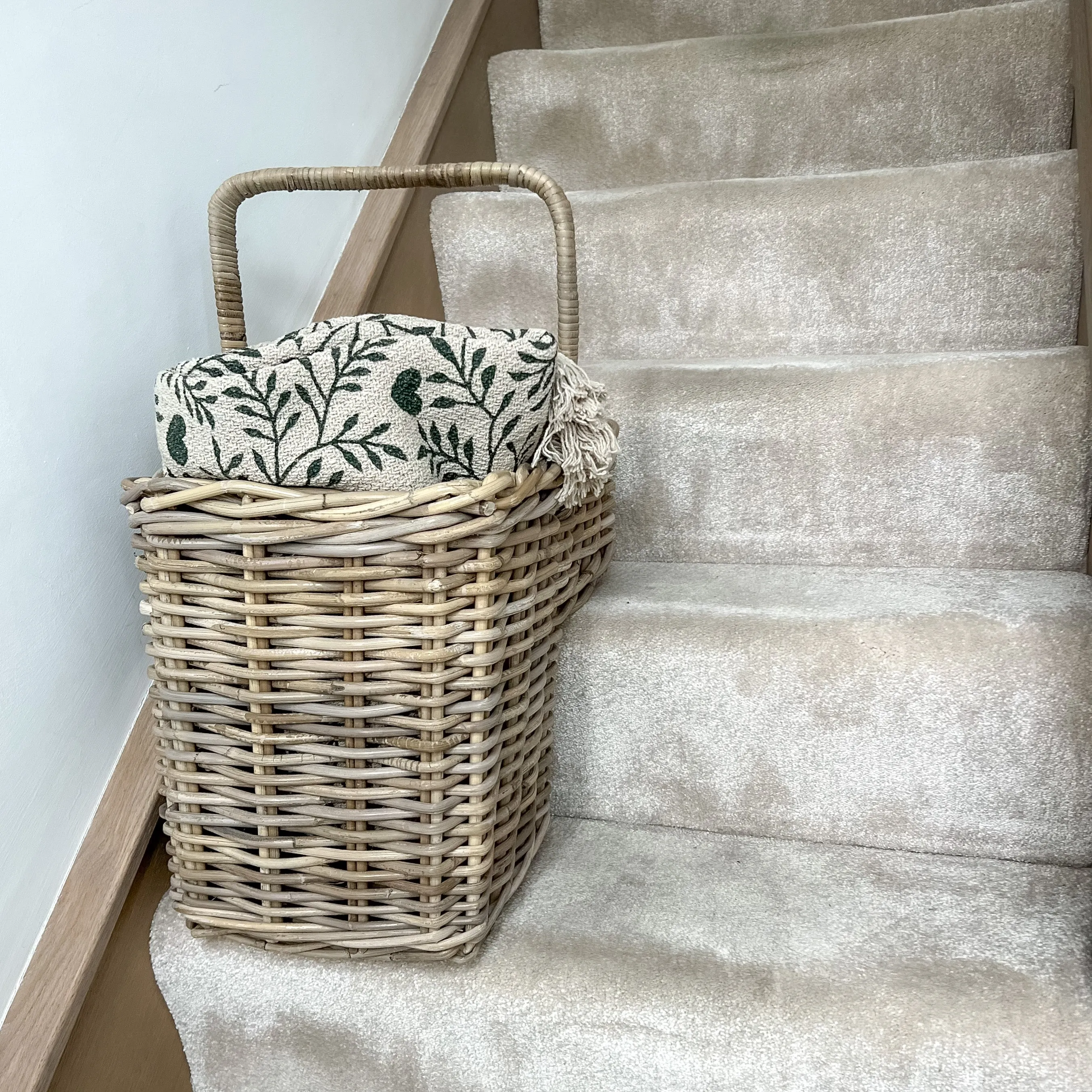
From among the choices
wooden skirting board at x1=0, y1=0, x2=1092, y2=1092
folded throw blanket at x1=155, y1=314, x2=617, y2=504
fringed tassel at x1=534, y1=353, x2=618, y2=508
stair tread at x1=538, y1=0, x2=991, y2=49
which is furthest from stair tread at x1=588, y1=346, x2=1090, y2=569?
stair tread at x1=538, y1=0, x2=991, y2=49

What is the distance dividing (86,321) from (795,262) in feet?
2.38

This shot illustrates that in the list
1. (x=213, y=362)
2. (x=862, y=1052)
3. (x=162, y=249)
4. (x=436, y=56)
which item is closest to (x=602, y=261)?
(x=436, y=56)

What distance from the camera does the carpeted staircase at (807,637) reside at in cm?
62

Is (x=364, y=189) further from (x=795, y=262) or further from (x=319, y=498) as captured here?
(x=795, y=262)

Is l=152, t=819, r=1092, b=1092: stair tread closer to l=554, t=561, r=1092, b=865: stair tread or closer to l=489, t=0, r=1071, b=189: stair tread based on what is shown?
l=554, t=561, r=1092, b=865: stair tread

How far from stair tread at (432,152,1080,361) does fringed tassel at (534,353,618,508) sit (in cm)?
42

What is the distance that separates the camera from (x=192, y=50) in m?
0.82

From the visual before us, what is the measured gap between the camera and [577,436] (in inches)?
26.0

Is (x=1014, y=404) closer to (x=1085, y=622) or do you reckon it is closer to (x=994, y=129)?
(x=1085, y=622)

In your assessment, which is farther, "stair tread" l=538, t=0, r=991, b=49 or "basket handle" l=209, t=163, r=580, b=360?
"stair tread" l=538, t=0, r=991, b=49

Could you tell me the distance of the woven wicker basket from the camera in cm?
57

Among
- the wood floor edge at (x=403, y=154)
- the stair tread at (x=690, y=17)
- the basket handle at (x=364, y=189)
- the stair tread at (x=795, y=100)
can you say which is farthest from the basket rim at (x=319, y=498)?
the stair tread at (x=690, y=17)

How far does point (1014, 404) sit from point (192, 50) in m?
0.79

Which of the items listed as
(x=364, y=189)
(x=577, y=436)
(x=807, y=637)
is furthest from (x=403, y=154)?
(x=807, y=637)
